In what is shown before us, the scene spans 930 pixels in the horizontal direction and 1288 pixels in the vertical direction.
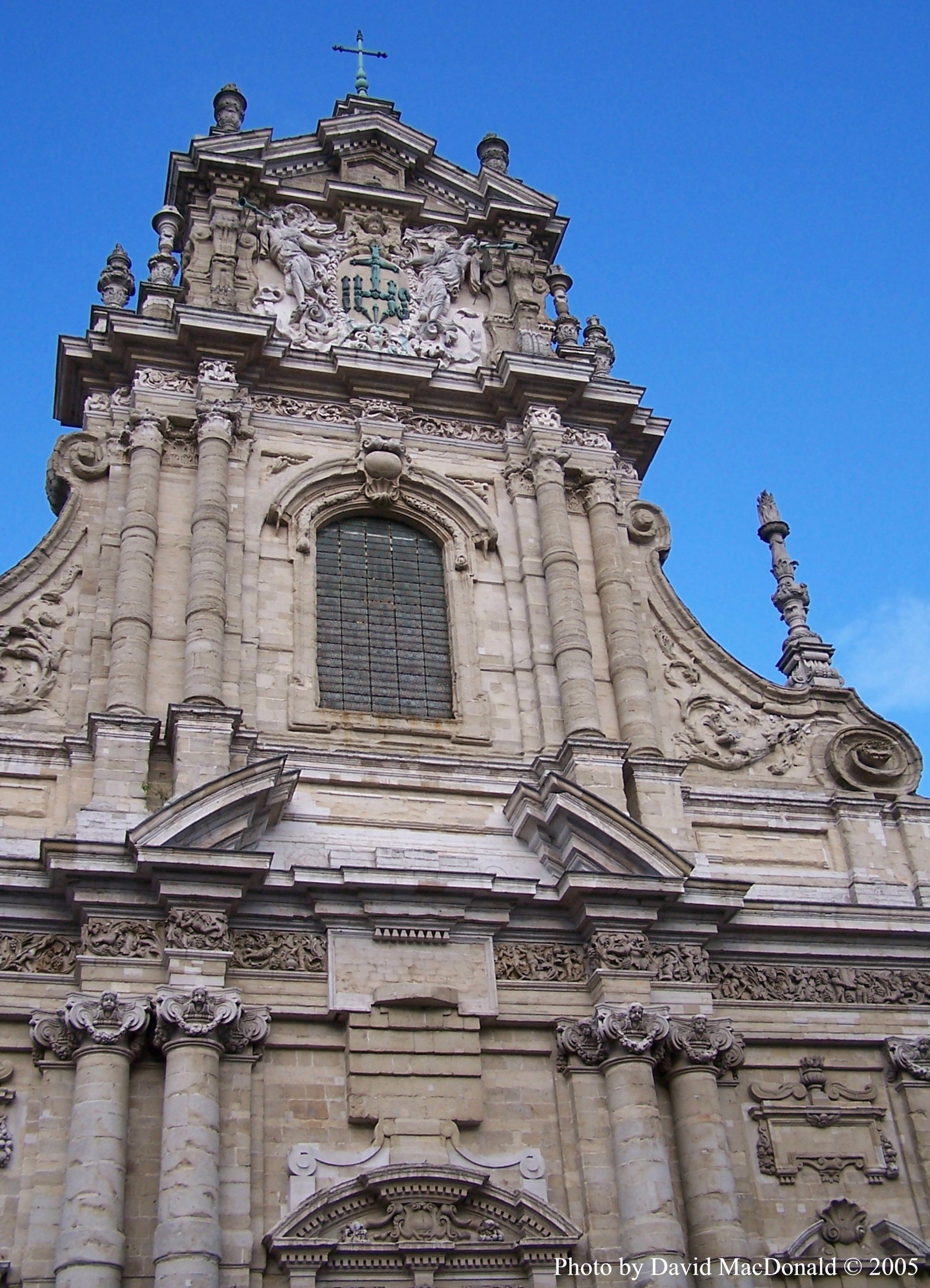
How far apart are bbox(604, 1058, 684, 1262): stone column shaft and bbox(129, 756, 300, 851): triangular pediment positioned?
3762 millimetres

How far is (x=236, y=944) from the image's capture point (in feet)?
42.3

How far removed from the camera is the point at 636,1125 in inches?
492

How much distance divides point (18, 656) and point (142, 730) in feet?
6.36

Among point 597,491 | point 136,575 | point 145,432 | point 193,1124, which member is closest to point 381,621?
point 136,575

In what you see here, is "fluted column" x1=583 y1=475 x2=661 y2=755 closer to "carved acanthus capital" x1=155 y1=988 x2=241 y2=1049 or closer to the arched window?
the arched window

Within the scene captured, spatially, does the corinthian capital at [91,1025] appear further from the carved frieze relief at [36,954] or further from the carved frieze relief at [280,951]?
the carved frieze relief at [280,951]

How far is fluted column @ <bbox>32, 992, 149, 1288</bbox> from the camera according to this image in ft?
35.7

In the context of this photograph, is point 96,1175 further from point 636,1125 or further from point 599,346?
point 599,346

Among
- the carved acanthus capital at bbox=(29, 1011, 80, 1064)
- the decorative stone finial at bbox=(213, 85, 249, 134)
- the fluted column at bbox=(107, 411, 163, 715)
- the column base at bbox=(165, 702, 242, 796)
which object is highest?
the decorative stone finial at bbox=(213, 85, 249, 134)

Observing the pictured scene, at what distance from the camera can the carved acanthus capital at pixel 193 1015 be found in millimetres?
11938

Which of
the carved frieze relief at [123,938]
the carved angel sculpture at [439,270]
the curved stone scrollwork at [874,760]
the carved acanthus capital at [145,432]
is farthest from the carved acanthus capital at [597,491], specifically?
the carved frieze relief at [123,938]

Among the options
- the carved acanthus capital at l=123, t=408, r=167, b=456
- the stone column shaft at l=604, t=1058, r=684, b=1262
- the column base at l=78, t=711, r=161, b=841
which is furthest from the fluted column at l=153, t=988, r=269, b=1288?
the carved acanthus capital at l=123, t=408, r=167, b=456

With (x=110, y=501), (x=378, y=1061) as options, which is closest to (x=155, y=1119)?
(x=378, y=1061)

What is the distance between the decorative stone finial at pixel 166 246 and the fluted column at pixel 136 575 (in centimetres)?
264
